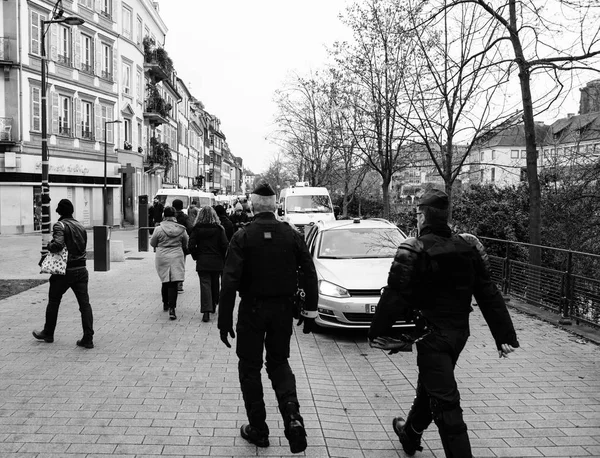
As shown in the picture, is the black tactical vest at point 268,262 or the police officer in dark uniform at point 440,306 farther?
the black tactical vest at point 268,262

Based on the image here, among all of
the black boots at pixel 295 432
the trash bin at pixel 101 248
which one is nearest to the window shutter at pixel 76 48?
the trash bin at pixel 101 248

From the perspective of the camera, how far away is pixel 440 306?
3543mm

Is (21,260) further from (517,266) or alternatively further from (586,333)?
(586,333)

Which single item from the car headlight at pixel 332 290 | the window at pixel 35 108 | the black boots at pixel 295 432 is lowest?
the black boots at pixel 295 432

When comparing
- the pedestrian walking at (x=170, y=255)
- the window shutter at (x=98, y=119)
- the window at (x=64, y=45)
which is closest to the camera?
the pedestrian walking at (x=170, y=255)

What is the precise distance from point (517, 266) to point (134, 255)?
42.7 feet

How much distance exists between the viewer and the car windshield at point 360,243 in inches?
361

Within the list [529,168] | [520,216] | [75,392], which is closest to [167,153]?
[520,216]

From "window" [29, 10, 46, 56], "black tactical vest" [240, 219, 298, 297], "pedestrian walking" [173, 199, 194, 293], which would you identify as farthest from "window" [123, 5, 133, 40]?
"black tactical vest" [240, 219, 298, 297]

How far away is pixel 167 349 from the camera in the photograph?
23.4 ft

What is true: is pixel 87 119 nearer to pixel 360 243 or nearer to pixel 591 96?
pixel 360 243

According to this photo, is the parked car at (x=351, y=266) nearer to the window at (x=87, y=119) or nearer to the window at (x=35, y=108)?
the window at (x=35, y=108)

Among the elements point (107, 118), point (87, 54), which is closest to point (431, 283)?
point (87, 54)

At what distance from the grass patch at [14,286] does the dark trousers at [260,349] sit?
27.3 feet
